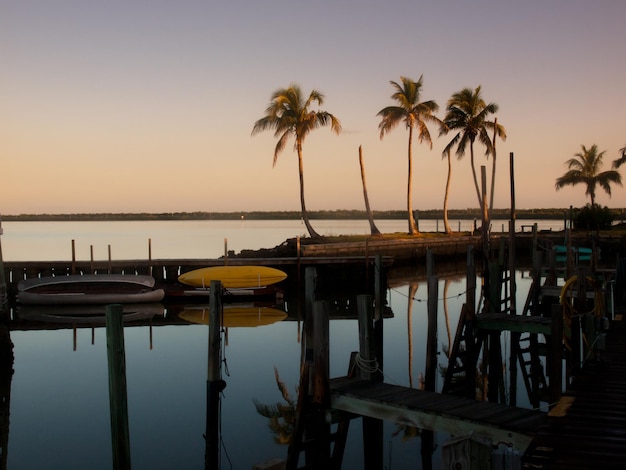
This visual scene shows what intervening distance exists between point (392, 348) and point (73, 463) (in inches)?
425

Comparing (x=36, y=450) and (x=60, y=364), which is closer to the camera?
(x=36, y=450)

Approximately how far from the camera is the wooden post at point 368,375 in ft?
27.0

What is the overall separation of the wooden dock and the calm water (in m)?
2.07

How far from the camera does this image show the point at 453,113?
1956 inches

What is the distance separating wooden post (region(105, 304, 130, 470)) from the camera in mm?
7402

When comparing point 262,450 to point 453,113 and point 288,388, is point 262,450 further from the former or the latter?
point 453,113

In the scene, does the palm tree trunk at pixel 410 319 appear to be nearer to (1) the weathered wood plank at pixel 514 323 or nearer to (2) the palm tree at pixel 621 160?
(1) the weathered wood plank at pixel 514 323

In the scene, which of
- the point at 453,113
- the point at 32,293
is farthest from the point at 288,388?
the point at 453,113

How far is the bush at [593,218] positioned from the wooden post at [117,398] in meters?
43.2

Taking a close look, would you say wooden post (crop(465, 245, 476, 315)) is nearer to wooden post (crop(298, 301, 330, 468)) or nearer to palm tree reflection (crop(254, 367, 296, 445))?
palm tree reflection (crop(254, 367, 296, 445))

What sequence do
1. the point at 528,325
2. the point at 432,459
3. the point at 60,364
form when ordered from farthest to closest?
the point at 60,364 < the point at 528,325 < the point at 432,459

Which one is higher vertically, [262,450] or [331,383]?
[331,383]

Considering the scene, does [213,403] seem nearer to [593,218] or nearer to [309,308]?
[309,308]

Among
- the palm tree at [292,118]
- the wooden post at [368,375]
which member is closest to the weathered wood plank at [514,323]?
the wooden post at [368,375]
